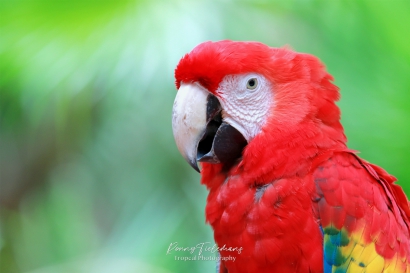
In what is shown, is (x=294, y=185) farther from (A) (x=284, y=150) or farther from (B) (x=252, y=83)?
(B) (x=252, y=83)

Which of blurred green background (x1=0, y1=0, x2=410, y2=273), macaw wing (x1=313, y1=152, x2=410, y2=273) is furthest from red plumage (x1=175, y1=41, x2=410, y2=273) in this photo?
blurred green background (x1=0, y1=0, x2=410, y2=273)

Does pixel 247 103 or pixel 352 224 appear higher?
pixel 247 103

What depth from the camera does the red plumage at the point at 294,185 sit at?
80cm

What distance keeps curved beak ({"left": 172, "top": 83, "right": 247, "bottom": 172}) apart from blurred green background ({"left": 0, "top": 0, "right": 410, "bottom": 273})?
413 millimetres

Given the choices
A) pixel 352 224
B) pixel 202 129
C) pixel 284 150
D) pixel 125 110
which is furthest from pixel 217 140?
pixel 125 110

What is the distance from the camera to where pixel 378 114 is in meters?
1.31

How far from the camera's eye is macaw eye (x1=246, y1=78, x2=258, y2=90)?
0.87 meters

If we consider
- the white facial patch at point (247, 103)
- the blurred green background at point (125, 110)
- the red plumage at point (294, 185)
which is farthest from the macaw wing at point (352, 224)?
the blurred green background at point (125, 110)

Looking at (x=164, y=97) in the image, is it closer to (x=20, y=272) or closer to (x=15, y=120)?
(x=15, y=120)

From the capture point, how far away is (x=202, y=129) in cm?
85

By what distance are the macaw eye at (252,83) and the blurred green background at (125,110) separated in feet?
1.41

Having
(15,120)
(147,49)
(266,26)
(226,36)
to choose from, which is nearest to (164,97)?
(147,49)

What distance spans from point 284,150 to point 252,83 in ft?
0.57

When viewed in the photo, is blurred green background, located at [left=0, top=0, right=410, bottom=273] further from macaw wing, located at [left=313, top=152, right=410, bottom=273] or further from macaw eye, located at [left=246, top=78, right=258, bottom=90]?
macaw wing, located at [left=313, top=152, right=410, bottom=273]
